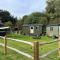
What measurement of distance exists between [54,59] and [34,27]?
56.6 metres

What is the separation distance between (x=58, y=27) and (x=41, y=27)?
10732 millimetres

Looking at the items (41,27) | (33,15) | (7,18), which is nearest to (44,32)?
A: (41,27)

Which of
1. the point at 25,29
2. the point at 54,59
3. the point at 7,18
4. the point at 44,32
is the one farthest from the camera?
the point at 7,18

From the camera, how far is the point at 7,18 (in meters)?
111

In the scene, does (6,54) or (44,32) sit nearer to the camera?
(6,54)

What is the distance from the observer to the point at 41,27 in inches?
2692

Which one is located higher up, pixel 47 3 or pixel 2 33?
pixel 47 3

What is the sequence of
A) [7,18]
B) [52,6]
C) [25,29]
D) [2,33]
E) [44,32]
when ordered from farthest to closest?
[7,18]
[52,6]
[25,29]
[44,32]
[2,33]

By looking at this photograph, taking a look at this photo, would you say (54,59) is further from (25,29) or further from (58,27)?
(25,29)

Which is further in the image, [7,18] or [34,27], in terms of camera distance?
[7,18]

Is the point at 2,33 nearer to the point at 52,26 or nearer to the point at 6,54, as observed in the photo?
the point at 52,26

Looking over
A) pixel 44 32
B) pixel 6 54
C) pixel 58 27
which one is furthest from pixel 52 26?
pixel 6 54

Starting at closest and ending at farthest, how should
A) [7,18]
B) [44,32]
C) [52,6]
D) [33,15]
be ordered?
[44,32] < [52,6] < [33,15] < [7,18]

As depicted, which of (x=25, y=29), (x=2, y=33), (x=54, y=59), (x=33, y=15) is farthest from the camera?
(x=33, y=15)
